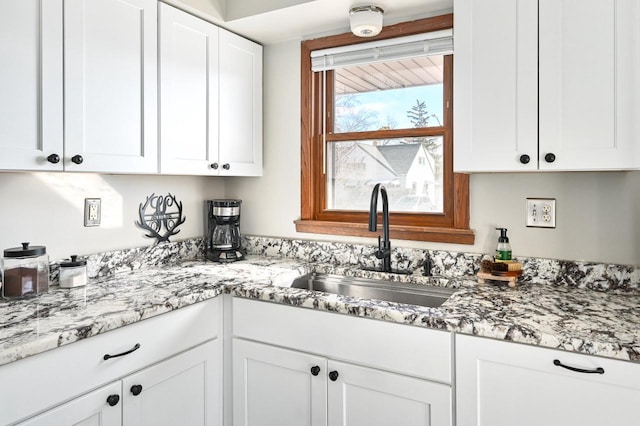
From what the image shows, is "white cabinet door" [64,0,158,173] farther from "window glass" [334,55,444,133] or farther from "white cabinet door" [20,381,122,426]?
"window glass" [334,55,444,133]

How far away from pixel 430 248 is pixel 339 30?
1.23 metres

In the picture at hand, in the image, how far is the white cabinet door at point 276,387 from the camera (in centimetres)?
162

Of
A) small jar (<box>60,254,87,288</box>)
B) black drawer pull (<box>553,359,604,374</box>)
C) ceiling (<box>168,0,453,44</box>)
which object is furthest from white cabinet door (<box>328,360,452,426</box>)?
ceiling (<box>168,0,453,44</box>)

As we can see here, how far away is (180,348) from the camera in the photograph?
164cm

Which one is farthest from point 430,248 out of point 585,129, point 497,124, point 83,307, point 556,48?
point 83,307

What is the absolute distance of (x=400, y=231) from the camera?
2133 mm

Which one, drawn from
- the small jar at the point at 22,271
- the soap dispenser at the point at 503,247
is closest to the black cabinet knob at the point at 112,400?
the small jar at the point at 22,271

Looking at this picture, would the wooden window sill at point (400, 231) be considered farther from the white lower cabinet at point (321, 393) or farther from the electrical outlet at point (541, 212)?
the white lower cabinet at point (321, 393)

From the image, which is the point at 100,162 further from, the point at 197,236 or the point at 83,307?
the point at 197,236

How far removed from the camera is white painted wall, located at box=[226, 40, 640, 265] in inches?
67.2

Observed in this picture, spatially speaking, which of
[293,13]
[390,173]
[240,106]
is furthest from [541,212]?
[240,106]

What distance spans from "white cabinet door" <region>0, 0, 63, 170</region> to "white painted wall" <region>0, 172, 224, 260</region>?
31 cm

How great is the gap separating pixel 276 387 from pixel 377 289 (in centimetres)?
63

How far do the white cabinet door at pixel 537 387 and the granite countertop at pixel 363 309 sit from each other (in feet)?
0.13
